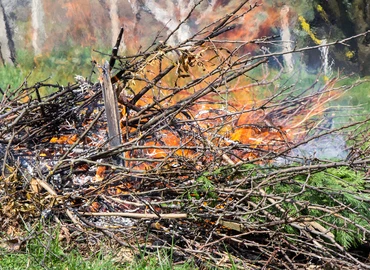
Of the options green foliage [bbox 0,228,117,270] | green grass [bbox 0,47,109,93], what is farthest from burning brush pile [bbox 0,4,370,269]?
green grass [bbox 0,47,109,93]

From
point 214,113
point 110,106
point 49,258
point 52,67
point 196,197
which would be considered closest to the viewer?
point 49,258

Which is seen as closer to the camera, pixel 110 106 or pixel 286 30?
pixel 110 106

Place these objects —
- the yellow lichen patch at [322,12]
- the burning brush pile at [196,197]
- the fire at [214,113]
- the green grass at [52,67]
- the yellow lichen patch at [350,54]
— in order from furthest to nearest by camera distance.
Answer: the yellow lichen patch at [350,54], the yellow lichen patch at [322,12], the green grass at [52,67], the fire at [214,113], the burning brush pile at [196,197]

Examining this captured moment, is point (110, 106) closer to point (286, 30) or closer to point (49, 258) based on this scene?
point (49, 258)

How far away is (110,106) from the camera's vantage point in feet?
13.3

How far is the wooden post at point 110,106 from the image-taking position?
402cm

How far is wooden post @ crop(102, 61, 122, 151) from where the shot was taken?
402cm

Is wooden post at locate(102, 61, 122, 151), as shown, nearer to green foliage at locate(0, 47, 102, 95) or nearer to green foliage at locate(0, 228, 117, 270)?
green foliage at locate(0, 228, 117, 270)

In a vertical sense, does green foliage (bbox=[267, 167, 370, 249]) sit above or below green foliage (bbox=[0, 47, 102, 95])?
below

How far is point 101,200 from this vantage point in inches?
152

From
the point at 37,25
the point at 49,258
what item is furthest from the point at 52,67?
the point at 49,258

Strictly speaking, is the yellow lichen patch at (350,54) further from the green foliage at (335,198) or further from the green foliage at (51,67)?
the green foliage at (335,198)

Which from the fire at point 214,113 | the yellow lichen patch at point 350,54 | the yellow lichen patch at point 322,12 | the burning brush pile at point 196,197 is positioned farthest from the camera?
the yellow lichen patch at point 350,54

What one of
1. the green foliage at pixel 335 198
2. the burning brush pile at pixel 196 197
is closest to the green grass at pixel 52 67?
the burning brush pile at pixel 196 197
